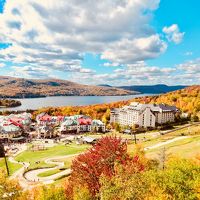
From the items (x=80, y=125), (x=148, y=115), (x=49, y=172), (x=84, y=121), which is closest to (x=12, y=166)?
(x=49, y=172)

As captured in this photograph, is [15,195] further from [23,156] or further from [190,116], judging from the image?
[190,116]

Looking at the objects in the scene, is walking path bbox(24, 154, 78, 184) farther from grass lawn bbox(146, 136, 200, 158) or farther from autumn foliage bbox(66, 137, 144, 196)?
autumn foliage bbox(66, 137, 144, 196)

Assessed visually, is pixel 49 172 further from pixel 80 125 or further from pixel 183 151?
pixel 80 125

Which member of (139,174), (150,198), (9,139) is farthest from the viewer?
(9,139)

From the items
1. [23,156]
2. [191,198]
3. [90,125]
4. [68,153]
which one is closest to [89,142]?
[68,153]

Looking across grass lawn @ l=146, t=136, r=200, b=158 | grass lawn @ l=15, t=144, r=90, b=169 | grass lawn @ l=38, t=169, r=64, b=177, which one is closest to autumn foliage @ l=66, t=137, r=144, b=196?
grass lawn @ l=146, t=136, r=200, b=158

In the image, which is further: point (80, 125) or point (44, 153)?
point (80, 125)

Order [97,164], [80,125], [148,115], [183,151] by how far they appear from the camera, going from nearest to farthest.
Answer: [97,164], [183,151], [148,115], [80,125]

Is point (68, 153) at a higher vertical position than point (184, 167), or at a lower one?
lower
